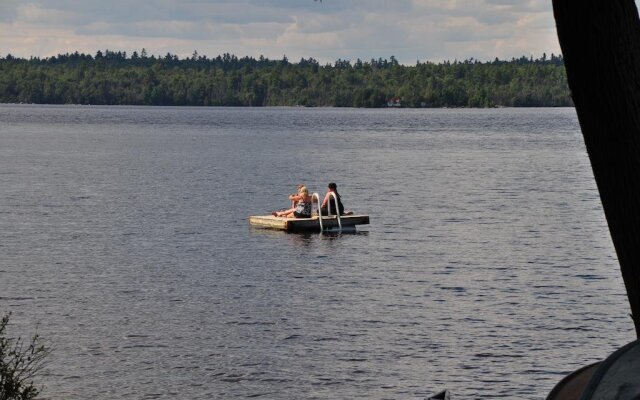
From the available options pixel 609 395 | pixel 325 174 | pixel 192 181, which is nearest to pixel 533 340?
pixel 609 395

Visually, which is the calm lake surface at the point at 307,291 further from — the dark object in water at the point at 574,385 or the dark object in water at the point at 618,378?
the dark object in water at the point at 618,378

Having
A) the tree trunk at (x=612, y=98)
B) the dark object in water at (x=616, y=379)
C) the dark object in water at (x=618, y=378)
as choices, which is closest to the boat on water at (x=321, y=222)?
the tree trunk at (x=612, y=98)

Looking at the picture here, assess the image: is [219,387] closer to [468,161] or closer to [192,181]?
[192,181]

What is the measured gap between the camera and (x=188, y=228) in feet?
139

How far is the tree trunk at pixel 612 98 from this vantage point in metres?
6.35

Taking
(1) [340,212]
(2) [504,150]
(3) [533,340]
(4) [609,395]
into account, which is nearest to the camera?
(4) [609,395]

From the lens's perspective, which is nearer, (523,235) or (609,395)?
(609,395)

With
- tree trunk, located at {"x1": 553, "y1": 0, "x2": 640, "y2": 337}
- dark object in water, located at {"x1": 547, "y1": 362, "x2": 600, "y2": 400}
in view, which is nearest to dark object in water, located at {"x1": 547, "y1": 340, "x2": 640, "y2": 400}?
dark object in water, located at {"x1": 547, "y1": 362, "x2": 600, "y2": 400}

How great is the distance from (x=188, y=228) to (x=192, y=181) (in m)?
26.1

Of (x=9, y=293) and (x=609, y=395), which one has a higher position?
(x=609, y=395)

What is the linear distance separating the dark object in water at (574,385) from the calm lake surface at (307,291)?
1135 centimetres

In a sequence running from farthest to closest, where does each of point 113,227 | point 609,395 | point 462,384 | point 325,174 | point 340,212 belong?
point 325,174, point 113,227, point 340,212, point 462,384, point 609,395

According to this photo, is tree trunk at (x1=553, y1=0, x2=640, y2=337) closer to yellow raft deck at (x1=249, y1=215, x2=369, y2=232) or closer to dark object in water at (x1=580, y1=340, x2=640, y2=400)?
dark object in water at (x1=580, y1=340, x2=640, y2=400)

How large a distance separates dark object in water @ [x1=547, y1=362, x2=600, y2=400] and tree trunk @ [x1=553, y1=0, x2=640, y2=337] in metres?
0.67
